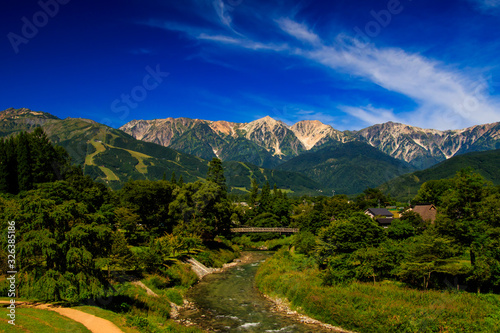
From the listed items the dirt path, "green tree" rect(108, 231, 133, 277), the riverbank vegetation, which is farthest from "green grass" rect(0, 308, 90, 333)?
the riverbank vegetation

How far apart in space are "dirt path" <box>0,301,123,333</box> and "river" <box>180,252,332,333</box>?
36.2 ft

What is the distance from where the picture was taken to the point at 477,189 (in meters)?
38.8

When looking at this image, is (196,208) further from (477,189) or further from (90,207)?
(477,189)

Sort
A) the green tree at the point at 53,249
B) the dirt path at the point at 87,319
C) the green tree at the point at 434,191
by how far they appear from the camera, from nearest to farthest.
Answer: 1. the dirt path at the point at 87,319
2. the green tree at the point at 53,249
3. the green tree at the point at 434,191

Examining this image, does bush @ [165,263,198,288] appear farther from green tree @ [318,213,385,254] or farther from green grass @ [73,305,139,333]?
green tree @ [318,213,385,254]

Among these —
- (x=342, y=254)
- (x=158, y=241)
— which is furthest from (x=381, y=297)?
(x=158, y=241)

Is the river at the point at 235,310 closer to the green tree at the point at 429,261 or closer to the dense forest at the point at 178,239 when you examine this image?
the dense forest at the point at 178,239

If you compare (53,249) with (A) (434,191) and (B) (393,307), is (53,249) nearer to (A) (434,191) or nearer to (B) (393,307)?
(B) (393,307)

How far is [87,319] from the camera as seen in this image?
2378 cm

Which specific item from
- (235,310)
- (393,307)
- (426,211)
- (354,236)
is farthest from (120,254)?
(426,211)

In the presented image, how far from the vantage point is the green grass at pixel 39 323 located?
19062mm

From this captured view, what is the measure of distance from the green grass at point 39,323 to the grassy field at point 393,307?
81.6ft

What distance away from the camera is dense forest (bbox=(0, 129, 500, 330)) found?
80.5ft

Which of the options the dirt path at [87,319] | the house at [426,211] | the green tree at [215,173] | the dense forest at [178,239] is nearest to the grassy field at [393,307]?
the dense forest at [178,239]
